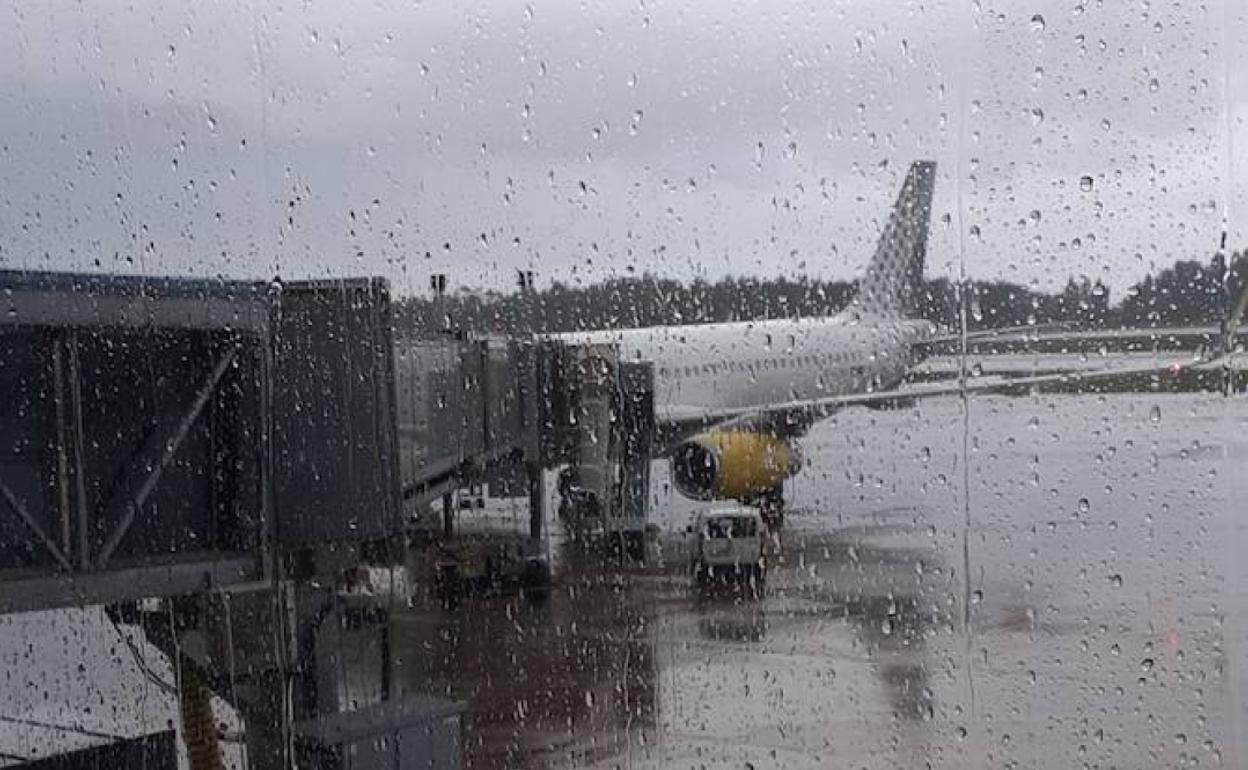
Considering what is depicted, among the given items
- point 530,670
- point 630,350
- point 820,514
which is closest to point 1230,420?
point 820,514

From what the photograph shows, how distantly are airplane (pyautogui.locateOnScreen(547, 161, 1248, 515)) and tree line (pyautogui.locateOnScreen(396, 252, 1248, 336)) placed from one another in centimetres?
6

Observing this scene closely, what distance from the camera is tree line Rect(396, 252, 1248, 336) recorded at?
251 centimetres

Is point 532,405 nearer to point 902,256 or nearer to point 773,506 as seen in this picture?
point 773,506

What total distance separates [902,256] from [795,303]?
0.37m

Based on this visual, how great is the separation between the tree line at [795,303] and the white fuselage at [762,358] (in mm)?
98

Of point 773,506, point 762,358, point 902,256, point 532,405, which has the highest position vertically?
point 902,256

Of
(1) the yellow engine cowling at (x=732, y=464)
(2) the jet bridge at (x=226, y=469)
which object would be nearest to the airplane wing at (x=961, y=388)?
(1) the yellow engine cowling at (x=732, y=464)

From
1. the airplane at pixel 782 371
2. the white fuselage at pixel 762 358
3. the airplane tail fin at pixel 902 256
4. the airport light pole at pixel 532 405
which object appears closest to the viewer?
the airplane tail fin at pixel 902 256

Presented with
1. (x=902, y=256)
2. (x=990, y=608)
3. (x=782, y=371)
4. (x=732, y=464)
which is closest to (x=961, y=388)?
(x=902, y=256)

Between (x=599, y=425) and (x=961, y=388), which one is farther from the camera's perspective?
(x=599, y=425)

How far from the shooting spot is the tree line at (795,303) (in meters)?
2.51

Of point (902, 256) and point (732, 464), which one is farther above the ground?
point (902, 256)

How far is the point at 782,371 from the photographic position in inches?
155

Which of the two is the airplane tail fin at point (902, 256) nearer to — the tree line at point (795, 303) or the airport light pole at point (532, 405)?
the tree line at point (795, 303)
